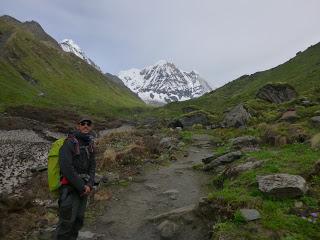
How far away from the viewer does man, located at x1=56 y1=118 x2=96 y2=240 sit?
11.5 metres

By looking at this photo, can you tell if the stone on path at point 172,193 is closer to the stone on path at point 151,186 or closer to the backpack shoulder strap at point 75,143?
the stone on path at point 151,186

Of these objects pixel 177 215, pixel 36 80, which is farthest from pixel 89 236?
pixel 36 80

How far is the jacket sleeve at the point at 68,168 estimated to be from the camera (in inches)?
448

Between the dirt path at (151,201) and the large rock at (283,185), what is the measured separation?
285 centimetres

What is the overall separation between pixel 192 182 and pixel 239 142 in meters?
8.67

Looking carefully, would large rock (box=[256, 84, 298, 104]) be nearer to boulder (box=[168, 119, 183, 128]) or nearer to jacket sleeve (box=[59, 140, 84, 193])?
boulder (box=[168, 119, 183, 128])

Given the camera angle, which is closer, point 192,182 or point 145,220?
point 145,220

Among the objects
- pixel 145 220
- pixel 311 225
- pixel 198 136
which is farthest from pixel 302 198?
pixel 198 136

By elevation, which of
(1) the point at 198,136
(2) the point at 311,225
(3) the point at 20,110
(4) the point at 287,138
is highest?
(3) the point at 20,110

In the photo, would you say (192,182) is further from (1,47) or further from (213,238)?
(1,47)

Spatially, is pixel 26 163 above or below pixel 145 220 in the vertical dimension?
above

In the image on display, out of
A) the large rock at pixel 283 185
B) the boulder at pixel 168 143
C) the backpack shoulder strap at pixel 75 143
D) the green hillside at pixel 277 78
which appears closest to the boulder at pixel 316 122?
the boulder at pixel 168 143

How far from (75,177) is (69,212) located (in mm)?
1102

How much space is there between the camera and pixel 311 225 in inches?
489
